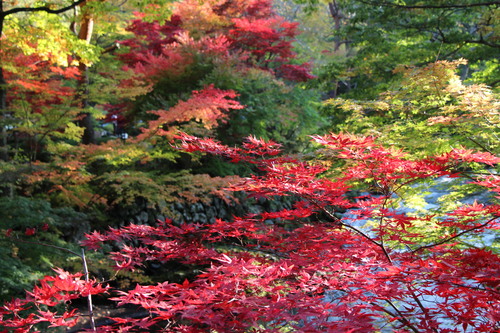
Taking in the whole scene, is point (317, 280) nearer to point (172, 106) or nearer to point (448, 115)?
point (448, 115)

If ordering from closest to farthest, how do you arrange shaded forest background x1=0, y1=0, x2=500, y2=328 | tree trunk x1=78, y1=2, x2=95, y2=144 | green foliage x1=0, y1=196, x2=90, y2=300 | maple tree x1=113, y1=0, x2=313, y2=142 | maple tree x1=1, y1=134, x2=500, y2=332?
1. maple tree x1=1, y1=134, x2=500, y2=332
2. green foliage x1=0, y1=196, x2=90, y2=300
3. shaded forest background x1=0, y1=0, x2=500, y2=328
4. tree trunk x1=78, y1=2, x2=95, y2=144
5. maple tree x1=113, y1=0, x2=313, y2=142

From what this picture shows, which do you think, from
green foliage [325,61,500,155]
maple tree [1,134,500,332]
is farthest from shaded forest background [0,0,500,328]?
maple tree [1,134,500,332]

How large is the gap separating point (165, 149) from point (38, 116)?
7.46ft

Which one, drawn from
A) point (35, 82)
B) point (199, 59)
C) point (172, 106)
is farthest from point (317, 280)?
point (199, 59)

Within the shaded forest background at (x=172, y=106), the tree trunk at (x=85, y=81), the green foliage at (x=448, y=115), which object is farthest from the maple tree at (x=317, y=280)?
the tree trunk at (x=85, y=81)

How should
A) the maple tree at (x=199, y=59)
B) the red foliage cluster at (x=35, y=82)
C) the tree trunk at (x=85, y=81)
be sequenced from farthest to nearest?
the maple tree at (x=199, y=59) → the tree trunk at (x=85, y=81) → the red foliage cluster at (x=35, y=82)

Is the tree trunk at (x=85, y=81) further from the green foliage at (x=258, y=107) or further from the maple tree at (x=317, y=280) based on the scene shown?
the maple tree at (x=317, y=280)

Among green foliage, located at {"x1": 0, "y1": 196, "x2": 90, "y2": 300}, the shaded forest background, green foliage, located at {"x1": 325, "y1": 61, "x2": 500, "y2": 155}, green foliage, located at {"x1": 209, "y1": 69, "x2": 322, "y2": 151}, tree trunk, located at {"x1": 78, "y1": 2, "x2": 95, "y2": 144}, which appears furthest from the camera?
green foliage, located at {"x1": 209, "y1": 69, "x2": 322, "y2": 151}

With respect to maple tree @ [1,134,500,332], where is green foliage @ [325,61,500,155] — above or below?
above

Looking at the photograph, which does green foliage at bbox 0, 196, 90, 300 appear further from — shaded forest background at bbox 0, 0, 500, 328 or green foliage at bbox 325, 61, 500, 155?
green foliage at bbox 325, 61, 500, 155

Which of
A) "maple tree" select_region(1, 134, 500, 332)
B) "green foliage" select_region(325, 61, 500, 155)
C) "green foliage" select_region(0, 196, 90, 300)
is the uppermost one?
"green foliage" select_region(325, 61, 500, 155)

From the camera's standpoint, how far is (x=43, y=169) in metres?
5.41

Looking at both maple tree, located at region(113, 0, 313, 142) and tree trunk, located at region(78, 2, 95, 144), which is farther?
maple tree, located at region(113, 0, 313, 142)

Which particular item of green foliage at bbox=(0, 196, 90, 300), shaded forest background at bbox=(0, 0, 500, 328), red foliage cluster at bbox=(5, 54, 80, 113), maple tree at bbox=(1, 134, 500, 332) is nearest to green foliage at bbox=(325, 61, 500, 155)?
shaded forest background at bbox=(0, 0, 500, 328)
